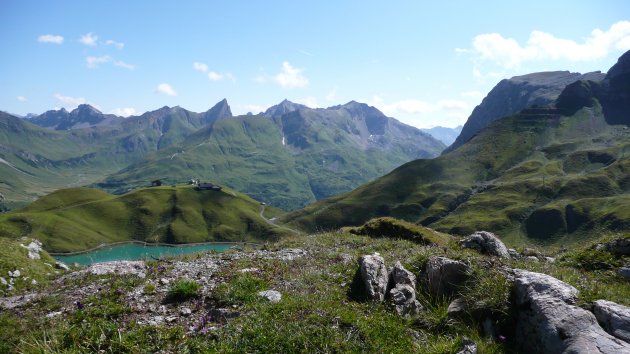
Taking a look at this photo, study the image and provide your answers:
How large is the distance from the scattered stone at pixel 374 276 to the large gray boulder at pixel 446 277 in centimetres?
137

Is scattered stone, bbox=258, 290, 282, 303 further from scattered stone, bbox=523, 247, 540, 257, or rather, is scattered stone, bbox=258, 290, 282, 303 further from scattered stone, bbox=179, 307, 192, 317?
scattered stone, bbox=523, 247, 540, 257

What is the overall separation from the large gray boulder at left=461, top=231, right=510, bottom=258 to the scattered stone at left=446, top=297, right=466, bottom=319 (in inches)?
318

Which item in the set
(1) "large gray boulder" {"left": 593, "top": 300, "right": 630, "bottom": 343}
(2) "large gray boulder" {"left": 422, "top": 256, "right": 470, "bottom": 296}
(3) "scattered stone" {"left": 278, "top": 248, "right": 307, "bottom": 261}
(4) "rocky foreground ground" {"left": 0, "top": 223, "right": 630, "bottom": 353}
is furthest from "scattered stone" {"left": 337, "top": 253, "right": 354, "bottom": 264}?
(1) "large gray boulder" {"left": 593, "top": 300, "right": 630, "bottom": 343}

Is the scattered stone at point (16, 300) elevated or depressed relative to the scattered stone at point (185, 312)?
depressed

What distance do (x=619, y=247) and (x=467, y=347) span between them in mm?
12579

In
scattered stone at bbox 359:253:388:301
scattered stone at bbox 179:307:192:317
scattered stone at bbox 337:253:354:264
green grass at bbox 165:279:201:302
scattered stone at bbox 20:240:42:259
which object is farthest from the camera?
scattered stone at bbox 20:240:42:259

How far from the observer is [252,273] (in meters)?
14.6

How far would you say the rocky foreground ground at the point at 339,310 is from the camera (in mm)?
8688

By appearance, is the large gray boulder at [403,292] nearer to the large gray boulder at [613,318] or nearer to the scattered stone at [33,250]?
the large gray boulder at [613,318]

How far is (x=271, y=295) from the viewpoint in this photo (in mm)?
11961

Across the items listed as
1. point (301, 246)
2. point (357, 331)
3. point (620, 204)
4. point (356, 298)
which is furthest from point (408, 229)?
point (620, 204)

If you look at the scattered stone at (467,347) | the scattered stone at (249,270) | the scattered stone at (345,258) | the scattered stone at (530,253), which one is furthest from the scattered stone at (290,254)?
the scattered stone at (530,253)

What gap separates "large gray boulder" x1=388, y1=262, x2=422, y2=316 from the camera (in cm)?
1097

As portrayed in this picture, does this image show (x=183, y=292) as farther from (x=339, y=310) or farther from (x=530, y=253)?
(x=530, y=253)
